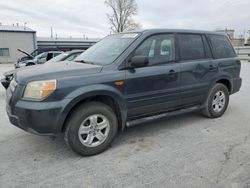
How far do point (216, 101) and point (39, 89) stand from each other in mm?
3627

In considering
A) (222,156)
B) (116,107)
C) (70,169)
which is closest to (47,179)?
(70,169)

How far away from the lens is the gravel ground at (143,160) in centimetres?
249

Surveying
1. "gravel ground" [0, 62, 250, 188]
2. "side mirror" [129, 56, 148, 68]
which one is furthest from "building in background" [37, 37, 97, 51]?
"side mirror" [129, 56, 148, 68]

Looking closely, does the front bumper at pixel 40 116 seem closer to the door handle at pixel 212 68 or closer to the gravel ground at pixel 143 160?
the gravel ground at pixel 143 160

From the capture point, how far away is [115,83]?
3.10 meters

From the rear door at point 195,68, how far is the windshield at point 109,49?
3.41 ft

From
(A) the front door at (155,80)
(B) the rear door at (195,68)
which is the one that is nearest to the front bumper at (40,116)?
(A) the front door at (155,80)

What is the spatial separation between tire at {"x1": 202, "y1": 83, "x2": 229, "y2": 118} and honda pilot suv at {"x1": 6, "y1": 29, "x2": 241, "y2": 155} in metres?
0.02

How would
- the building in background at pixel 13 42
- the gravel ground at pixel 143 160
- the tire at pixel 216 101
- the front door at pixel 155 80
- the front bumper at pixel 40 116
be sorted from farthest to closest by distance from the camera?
the building in background at pixel 13 42 → the tire at pixel 216 101 → the front door at pixel 155 80 → the front bumper at pixel 40 116 → the gravel ground at pixel 143 160

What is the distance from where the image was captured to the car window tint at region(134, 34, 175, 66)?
3496 mm

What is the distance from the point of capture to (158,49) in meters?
3.65

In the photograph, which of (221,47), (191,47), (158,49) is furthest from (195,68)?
(221,47)

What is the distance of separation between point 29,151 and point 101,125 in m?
1.19

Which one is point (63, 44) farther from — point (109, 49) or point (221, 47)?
point (109, 49)
